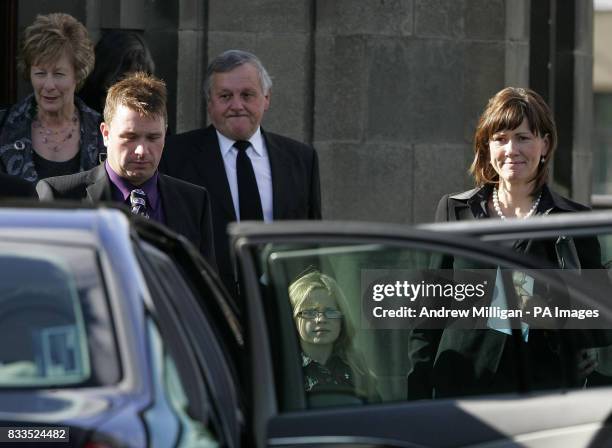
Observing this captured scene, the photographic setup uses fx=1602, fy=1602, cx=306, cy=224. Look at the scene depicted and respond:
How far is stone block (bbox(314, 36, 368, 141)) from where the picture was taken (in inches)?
410

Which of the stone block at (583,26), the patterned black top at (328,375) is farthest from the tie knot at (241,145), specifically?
the stone block at (583,26)

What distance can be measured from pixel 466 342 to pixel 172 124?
618 cm

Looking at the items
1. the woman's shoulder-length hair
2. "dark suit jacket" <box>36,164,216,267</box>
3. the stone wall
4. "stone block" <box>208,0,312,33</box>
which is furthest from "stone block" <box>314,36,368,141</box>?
"dark suit jacket" <box>36,164,216,267</box>

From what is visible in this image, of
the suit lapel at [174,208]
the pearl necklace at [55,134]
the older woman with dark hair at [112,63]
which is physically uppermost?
the older woman with dark hair at [112,63]

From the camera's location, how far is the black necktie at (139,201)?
20.1 ft

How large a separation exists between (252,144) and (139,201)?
1.20 metres

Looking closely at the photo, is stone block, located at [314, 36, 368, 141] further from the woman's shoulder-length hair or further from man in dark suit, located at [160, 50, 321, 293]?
the woman's shoulder-length hair

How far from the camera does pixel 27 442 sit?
3408 millimetres

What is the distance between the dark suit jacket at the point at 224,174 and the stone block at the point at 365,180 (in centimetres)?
296

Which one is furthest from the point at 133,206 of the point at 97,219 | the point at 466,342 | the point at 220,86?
the point at 97,219

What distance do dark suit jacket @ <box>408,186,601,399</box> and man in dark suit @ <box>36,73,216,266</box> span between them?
185 centimetres

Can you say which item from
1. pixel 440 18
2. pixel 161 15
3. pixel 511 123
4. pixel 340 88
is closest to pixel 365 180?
pixel 340 88

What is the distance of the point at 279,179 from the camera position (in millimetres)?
7145

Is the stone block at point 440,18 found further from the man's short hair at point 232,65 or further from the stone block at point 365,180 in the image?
the man's short hair at point 232,65
